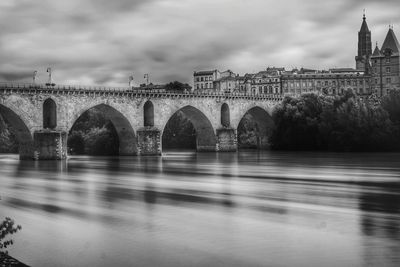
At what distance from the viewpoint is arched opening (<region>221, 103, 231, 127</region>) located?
262ft

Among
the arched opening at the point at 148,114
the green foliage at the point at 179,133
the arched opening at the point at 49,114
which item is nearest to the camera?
the arched opening at the point at 49,114

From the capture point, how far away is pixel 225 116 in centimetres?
8056

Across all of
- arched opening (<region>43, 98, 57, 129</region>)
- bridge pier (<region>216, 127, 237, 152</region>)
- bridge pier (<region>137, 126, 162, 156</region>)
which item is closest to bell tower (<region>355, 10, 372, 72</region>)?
bridge pier (<region>216, 127, 237, 152</region>)

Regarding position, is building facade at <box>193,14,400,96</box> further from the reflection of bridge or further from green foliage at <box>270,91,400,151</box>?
green foliage at <box>270,91,400,151</box>

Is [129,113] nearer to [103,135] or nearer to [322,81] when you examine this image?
[103,135]

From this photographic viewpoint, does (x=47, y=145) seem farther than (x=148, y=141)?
No

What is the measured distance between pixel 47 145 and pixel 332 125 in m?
31.1

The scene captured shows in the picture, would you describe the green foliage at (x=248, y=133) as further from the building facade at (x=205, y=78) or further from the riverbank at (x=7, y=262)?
the riverbank at (x=7, y=262)

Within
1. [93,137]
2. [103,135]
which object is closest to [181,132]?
[93,137]

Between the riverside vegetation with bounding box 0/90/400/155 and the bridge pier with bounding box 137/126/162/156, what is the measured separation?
6.31 meters

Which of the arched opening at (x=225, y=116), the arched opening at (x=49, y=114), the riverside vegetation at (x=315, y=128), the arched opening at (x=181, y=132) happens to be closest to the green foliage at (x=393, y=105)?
the riverside vegetation at (x=315, y=128)

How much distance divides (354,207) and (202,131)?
62.1 meters

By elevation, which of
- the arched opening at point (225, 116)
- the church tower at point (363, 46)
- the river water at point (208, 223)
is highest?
the church tower at point (363, 46)

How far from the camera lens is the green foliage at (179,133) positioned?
93.8 metres
